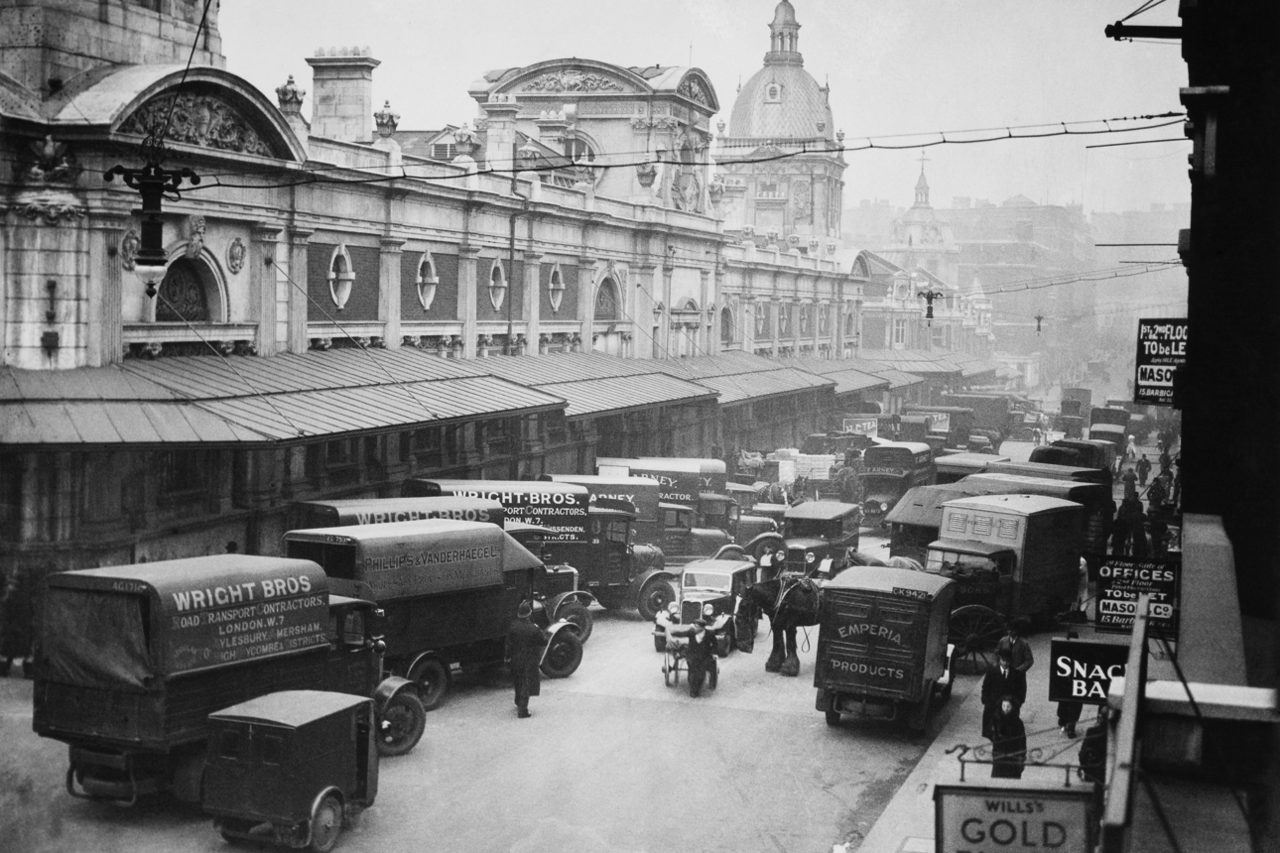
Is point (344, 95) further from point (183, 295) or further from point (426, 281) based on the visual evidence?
point (183, 295)

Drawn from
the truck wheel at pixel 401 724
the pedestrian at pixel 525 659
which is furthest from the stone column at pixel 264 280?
the truck wheel at pixel 401 724

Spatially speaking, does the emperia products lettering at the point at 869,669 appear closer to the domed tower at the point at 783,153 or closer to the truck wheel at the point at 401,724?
the truck wheel at the point at 401,724

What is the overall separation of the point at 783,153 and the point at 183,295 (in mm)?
70445

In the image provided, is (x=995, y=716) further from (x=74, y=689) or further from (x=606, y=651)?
(x=74, y=689)

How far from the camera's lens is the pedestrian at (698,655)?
22031 millimetres

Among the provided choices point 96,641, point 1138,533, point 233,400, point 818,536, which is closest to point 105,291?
point 233,400

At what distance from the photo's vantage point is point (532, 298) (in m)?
44.4

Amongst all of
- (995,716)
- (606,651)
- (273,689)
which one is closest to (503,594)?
(606,651)

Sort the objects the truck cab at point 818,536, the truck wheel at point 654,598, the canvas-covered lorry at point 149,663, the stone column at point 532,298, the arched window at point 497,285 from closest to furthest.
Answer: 1. the canvas-covered lorry at point 149,663
2. the truck wheel at point 654,598
3. the truck cab at point 818,536
4. the arched window at point 497,285
5. the stone column at point 532,298

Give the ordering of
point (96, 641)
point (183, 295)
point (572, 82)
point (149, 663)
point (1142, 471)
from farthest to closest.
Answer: point (572, 82) → point (1142, 471) → point (183, 295) → point (96, 641) → point (149, 663)

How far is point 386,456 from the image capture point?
107 ft

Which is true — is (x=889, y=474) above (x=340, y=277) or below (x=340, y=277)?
below

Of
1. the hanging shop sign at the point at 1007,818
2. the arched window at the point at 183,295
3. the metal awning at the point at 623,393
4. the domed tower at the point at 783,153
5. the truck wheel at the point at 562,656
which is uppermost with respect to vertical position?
the domed tower at the point at 783,153

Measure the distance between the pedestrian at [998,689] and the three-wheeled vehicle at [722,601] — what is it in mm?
5418
